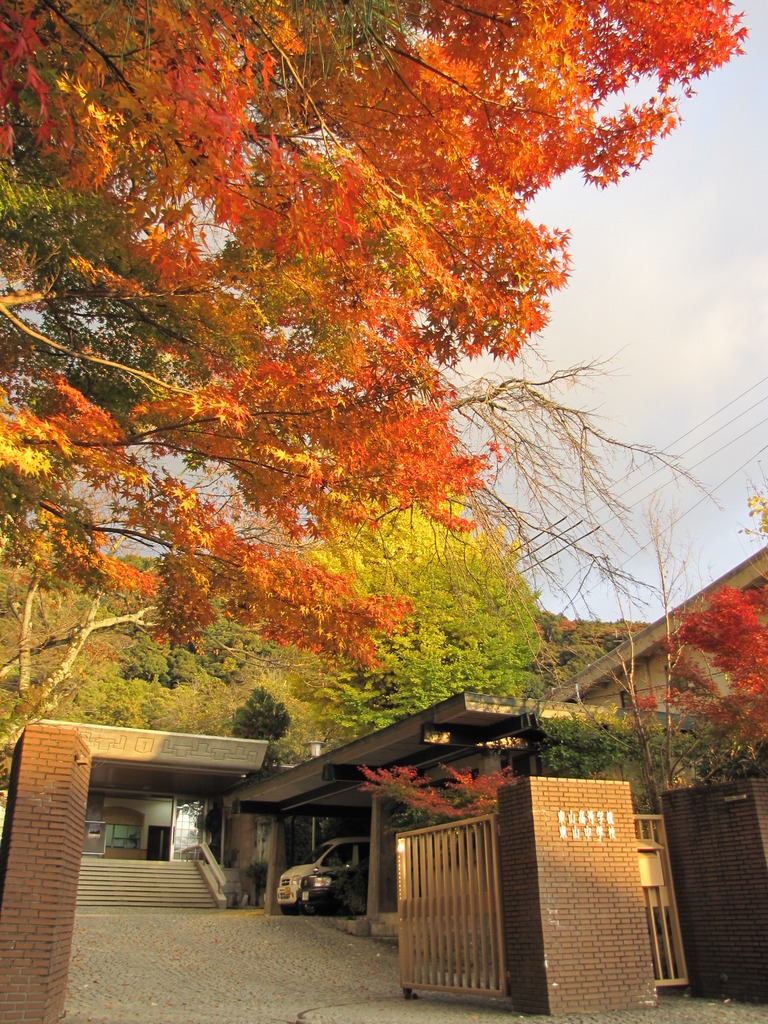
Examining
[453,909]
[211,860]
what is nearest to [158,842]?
[211,860]

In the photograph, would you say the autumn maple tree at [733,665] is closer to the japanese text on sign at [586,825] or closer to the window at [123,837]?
the japanese text on sign at [586,825]

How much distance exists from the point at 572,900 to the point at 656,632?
11.1 meters

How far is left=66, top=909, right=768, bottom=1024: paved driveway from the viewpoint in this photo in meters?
7.29

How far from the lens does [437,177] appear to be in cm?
667

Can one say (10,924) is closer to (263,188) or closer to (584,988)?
(584,988)

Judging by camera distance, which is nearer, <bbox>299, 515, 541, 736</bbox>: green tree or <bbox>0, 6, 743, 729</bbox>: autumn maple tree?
<bbox>0, 6, 743, 729</bbox>: autumn maple tree

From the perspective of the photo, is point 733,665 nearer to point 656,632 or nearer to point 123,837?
point 656,632

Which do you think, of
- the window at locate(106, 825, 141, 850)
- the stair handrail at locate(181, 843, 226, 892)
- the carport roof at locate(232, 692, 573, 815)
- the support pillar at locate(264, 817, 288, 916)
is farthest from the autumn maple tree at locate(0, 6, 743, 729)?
the window at locate(106, 825, 141, 850)

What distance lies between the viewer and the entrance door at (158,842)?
30.0 meters

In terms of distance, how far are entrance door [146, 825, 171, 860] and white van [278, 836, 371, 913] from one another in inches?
508

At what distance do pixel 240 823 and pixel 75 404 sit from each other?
2260 cm

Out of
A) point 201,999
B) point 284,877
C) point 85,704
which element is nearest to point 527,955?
point 201,999

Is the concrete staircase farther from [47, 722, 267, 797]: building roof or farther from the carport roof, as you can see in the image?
the carport roof

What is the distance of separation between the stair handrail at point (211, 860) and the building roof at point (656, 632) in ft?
41.0
